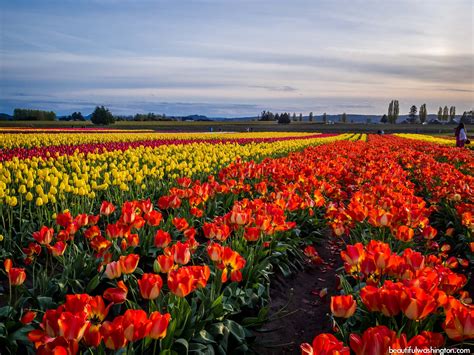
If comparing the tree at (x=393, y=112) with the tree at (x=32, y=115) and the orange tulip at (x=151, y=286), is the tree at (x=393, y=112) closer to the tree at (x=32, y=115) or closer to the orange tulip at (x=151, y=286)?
the tree at (x=32, y=115)

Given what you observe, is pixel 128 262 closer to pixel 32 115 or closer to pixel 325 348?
pixel 325 348

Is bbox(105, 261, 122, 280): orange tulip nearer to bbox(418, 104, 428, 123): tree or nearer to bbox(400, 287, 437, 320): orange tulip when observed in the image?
bbox(400, 287, 437, 320): orange tulip

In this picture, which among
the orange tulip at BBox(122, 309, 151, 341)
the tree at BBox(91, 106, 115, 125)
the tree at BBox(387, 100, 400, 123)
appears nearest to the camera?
the orange tulip at BBox(122, 309, 151, 341)

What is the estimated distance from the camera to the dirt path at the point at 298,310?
11.1 ft

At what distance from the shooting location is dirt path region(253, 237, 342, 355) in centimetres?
338

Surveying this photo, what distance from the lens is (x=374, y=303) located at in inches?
81.1

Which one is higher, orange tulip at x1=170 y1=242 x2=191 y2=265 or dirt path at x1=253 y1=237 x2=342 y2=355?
orange tulip at x1=170 y1=242 x2=191 y2=265

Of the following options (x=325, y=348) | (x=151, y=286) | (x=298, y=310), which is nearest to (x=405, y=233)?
(x=298, y=310)

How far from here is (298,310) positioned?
3.98 meters

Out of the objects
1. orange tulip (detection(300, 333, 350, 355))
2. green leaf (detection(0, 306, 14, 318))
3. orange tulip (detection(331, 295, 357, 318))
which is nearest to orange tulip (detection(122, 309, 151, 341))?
orange tulip (detection(300, 333, 350, 355))

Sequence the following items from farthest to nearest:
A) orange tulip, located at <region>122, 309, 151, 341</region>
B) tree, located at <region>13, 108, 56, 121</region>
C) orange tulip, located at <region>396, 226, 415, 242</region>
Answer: tree, located at <region>13, 108, 56, 121</region> → orange tulip, located at <region>396, 226, 415, 242</region> → orange tulip, located at <region>122, 309, 151, 341</region>

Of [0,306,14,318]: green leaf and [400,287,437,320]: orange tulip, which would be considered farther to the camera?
[0,306,14,318]: green leaf

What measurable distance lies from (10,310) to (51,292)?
1.63 ft

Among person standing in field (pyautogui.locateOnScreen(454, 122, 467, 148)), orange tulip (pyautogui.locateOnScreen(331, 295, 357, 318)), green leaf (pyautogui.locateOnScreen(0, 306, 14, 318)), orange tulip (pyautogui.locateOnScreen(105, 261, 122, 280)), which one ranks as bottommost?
green leaf (pyautogui.locateOnScreen(0, 306, 14, 318))
